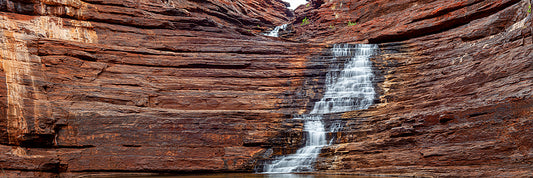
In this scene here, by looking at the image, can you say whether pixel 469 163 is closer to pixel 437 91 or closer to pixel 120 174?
pixel 437 91

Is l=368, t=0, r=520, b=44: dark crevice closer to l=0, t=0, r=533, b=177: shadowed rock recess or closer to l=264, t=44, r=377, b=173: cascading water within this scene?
l=0, t=0, r=533, b=177: shadowed rock recess

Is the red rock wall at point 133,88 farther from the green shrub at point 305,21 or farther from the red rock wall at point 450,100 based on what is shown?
the green shrub at point 305,21

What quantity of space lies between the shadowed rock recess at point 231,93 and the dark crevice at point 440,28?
0.22 ft

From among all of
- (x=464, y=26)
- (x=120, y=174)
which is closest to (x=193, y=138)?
(x=120, y=174)

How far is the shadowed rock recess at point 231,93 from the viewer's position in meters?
16.2

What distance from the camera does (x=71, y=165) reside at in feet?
57.4

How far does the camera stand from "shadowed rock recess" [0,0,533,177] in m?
16.2

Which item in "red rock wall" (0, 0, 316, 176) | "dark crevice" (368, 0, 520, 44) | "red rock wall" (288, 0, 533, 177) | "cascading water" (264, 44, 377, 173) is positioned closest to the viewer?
"red rock wall" (288, 0, 533, 177)

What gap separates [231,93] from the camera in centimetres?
2250

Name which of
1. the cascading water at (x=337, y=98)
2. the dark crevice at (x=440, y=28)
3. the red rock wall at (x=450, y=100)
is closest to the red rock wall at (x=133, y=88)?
the cascading water at (x=337, y=98)

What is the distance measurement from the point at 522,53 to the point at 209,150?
48.0 feet

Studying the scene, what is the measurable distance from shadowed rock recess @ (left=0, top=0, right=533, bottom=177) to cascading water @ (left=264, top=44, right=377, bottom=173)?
1.79 feet

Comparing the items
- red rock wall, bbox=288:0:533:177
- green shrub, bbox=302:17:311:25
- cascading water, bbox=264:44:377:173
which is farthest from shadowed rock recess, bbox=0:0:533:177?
green shrub, bbox=302:17:311:25

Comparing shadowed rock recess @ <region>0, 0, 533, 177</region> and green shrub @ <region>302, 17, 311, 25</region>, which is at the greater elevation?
green shrub @ <region>302, 17, 311, 25</region>
